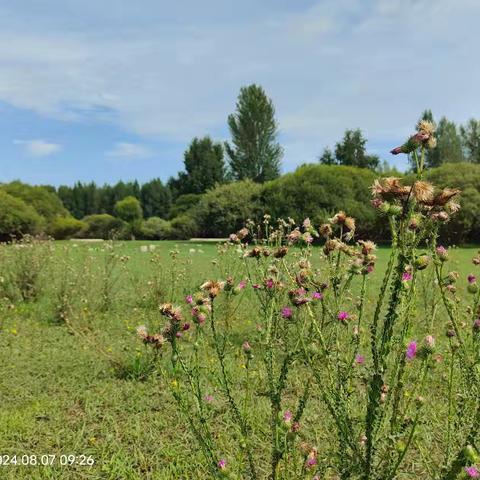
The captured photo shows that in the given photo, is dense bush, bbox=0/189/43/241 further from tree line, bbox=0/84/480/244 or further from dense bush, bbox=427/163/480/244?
Result: dense bush, bbox=427/163/480/244

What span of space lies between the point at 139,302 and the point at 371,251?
190 inches

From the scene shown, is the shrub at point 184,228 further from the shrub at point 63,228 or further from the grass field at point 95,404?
the grass field at point 95,404

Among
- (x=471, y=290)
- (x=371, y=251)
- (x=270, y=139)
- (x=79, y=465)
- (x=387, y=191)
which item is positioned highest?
(x=270, y=139)

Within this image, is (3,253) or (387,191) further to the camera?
(3,253)

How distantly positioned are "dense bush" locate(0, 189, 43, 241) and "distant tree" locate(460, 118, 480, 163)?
1298 inches

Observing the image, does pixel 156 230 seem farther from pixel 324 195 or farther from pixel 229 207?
pixel 324 195

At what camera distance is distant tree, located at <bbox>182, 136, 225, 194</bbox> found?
4022cm

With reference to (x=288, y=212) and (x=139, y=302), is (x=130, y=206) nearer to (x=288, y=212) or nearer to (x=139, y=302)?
(x=288, y=212)

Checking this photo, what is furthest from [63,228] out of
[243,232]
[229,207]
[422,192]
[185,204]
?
[422,192]

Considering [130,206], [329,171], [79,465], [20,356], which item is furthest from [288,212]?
[130,206]

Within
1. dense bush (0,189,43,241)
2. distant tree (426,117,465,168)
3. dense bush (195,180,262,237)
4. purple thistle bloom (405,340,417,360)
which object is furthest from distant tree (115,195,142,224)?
purple thistle bloom (405,340,417,360)

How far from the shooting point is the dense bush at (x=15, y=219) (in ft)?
76.1

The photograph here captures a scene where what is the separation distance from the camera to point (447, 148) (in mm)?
38812

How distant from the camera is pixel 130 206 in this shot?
133 feet
